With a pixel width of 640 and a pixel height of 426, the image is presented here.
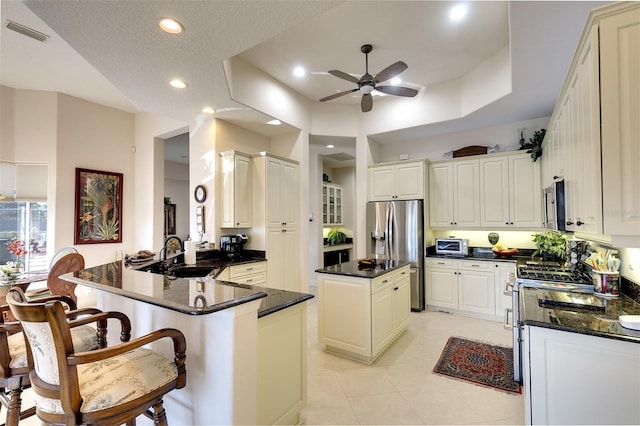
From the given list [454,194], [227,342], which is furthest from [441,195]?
[227,342]

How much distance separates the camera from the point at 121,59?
2547mm

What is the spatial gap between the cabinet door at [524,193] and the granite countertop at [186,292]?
3.79m

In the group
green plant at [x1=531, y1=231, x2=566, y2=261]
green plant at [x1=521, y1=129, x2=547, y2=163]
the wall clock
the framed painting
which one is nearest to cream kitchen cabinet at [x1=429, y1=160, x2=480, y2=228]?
green plant at [x1=521, y1=129, x2=547, y2=163]

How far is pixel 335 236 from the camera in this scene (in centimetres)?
733

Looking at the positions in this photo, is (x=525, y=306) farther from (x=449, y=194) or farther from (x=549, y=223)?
(x=449, y=194)

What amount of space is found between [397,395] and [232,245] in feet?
9.10

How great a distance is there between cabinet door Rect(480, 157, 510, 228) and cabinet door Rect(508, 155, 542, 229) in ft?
0.20

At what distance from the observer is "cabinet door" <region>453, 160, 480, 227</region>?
4.55 meters

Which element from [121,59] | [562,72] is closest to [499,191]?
[562,72]

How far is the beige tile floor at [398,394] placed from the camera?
83.6 inches

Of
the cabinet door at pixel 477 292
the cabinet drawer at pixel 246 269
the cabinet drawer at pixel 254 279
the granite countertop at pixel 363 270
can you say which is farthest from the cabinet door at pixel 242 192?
the cabinet door at pixel 477 292

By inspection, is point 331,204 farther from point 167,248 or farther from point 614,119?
point 614,119

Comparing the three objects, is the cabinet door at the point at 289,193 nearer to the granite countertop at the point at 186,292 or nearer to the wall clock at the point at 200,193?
the wall clock at the point at 200,193

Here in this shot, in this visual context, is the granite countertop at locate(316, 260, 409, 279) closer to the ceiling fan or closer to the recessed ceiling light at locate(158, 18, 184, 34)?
the ceiling fan
